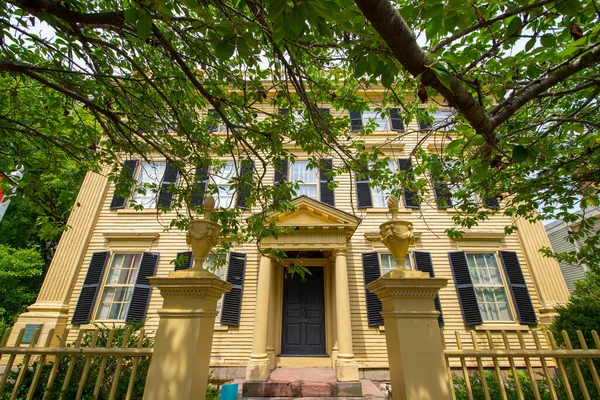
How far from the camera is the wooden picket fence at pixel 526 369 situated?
2.29 meters

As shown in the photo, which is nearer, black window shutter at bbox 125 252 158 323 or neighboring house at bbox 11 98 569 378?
neighboring house at bbox 11 98 569 378

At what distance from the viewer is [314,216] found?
7.62 metres

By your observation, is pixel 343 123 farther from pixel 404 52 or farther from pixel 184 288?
pixel 184 288

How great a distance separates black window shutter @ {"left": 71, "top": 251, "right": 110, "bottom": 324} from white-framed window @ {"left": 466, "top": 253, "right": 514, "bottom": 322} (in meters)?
10.9

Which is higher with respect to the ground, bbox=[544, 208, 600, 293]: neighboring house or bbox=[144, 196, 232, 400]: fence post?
bbox=[544, 208, 600, 293]: neighboring house

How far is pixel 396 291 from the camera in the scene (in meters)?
2.41

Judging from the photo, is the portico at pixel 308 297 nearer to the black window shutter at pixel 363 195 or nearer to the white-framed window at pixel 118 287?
the black window shutter at pixel 363 195

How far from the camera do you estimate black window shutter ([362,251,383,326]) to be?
7.57 meters

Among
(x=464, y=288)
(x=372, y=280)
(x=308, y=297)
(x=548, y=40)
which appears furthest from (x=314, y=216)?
(x=548, y=40)

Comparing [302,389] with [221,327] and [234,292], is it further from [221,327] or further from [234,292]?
[234,292]

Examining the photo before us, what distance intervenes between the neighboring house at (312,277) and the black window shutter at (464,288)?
0.03 meters

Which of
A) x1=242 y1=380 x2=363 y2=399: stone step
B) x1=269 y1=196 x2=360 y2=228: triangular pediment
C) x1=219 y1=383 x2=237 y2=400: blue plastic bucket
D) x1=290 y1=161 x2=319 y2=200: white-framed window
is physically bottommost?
x1=242 y1=380 x2=363 y2=399: stone step

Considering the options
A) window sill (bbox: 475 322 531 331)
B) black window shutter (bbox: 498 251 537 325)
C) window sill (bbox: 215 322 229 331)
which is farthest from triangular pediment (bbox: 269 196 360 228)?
black window shutter (bbox: 498 251 537 325)

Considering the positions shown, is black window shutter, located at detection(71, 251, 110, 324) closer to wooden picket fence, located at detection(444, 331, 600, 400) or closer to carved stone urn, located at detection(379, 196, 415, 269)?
carved stone urn, located at detection(379, 196, 415, 269)
